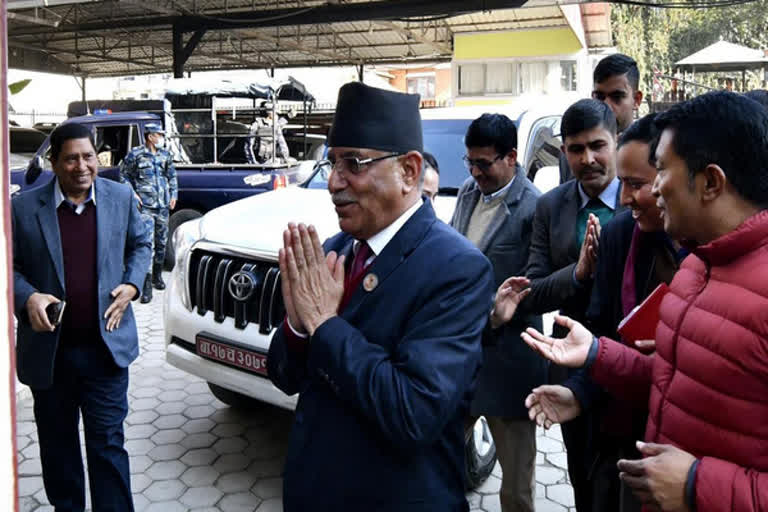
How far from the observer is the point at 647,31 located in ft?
100

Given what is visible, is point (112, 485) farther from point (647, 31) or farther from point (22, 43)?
point (647, 31)

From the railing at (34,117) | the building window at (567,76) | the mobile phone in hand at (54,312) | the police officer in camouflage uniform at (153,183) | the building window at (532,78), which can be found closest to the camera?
the mobile phone in hand at (54,312)

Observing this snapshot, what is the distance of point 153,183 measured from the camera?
305 inches

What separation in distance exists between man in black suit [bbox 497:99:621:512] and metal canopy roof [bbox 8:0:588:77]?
312 inches

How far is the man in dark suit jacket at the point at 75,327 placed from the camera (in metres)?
2.92

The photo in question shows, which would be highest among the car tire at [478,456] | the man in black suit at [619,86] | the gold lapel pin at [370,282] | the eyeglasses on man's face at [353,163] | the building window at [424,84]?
the building window at [424,84]

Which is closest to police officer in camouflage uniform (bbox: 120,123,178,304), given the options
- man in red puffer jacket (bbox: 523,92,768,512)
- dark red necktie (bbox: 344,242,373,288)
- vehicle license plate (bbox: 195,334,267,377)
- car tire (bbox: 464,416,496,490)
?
vehicle license plate (bbox: 195,334,267,377)

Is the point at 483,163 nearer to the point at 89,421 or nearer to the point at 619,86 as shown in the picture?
the point at 619,86

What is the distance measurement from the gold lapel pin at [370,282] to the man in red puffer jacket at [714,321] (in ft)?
2.19

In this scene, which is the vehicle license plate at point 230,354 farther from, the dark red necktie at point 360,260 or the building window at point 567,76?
the building window at point 567,76

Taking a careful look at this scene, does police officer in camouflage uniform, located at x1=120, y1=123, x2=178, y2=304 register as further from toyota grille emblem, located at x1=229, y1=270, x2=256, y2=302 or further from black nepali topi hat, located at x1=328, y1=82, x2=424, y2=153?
black nepali topi hat, located at x1=328, y1=82, x2=424, y2=153

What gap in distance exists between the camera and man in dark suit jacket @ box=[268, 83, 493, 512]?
1.48 m

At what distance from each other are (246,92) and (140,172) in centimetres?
354

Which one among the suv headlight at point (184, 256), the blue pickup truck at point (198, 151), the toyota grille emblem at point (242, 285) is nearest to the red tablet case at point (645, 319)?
the toyota grille emblem at point (242, 285)
